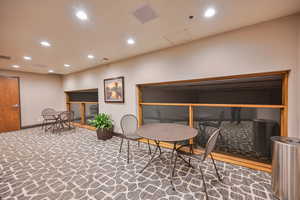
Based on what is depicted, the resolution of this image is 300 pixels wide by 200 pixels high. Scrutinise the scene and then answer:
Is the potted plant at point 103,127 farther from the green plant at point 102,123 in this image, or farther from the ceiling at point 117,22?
the ceiling at point 117,22

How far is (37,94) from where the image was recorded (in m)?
5.76

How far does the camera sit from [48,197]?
5.30ft

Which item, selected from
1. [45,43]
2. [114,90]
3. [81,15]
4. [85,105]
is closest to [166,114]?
[114,90]

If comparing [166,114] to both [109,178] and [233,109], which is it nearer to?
[233,109]

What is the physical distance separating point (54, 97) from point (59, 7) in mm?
6079

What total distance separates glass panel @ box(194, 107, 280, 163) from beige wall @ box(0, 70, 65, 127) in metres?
6.99

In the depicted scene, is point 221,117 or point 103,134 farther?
point 103,134

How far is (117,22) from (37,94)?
6261mm

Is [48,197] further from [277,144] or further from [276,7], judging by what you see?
[276,7]

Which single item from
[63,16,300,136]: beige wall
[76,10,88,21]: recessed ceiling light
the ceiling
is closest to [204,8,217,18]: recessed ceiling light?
the ceiling

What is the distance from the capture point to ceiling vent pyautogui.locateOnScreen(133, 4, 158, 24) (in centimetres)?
168

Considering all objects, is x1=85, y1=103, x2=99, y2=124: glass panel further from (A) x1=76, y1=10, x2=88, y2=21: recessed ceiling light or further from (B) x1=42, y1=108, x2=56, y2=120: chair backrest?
(A) x1=76, y1=10, x2=88, y2=21: recessed ceiling light

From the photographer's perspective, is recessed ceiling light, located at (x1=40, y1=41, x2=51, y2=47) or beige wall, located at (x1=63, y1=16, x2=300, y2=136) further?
recessed ceiling light, located at (x1=40, y1=41, x2=51, y2=47)

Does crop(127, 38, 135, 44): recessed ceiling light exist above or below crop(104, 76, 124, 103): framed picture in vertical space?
above
